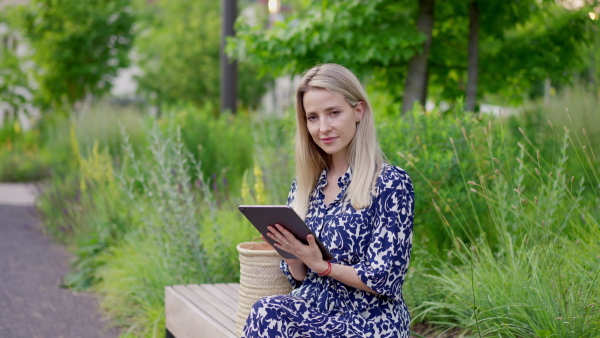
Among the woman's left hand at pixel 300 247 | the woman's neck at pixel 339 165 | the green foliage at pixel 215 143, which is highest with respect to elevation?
the woman's neck at pixel 339 165

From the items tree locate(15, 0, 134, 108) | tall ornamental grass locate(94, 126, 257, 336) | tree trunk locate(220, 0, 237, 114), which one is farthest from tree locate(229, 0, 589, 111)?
tree locate(15, 0, 134, 108)

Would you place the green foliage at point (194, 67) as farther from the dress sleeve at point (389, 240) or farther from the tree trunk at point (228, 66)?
the dress sleeve at point (389, 240)

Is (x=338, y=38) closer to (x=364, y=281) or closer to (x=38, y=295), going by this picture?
(x=38, y=295)

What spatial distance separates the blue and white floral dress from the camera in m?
2.54

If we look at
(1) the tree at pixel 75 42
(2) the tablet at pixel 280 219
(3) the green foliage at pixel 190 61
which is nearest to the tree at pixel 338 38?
(2) the tablet at pixel 280 219

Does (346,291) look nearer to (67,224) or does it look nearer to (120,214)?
(120,214)

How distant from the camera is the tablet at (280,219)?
7.95ft

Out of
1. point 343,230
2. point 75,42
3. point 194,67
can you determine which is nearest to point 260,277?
point 343,230

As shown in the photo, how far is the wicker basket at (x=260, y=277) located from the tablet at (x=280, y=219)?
1.36ft

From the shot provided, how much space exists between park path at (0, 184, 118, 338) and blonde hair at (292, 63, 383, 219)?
226cm

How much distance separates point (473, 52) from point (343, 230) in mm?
5108

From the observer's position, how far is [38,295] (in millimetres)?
5461

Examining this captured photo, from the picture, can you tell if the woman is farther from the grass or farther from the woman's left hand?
the grass

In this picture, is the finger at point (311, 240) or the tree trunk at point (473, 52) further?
the tree trunk at point (473, 52)
